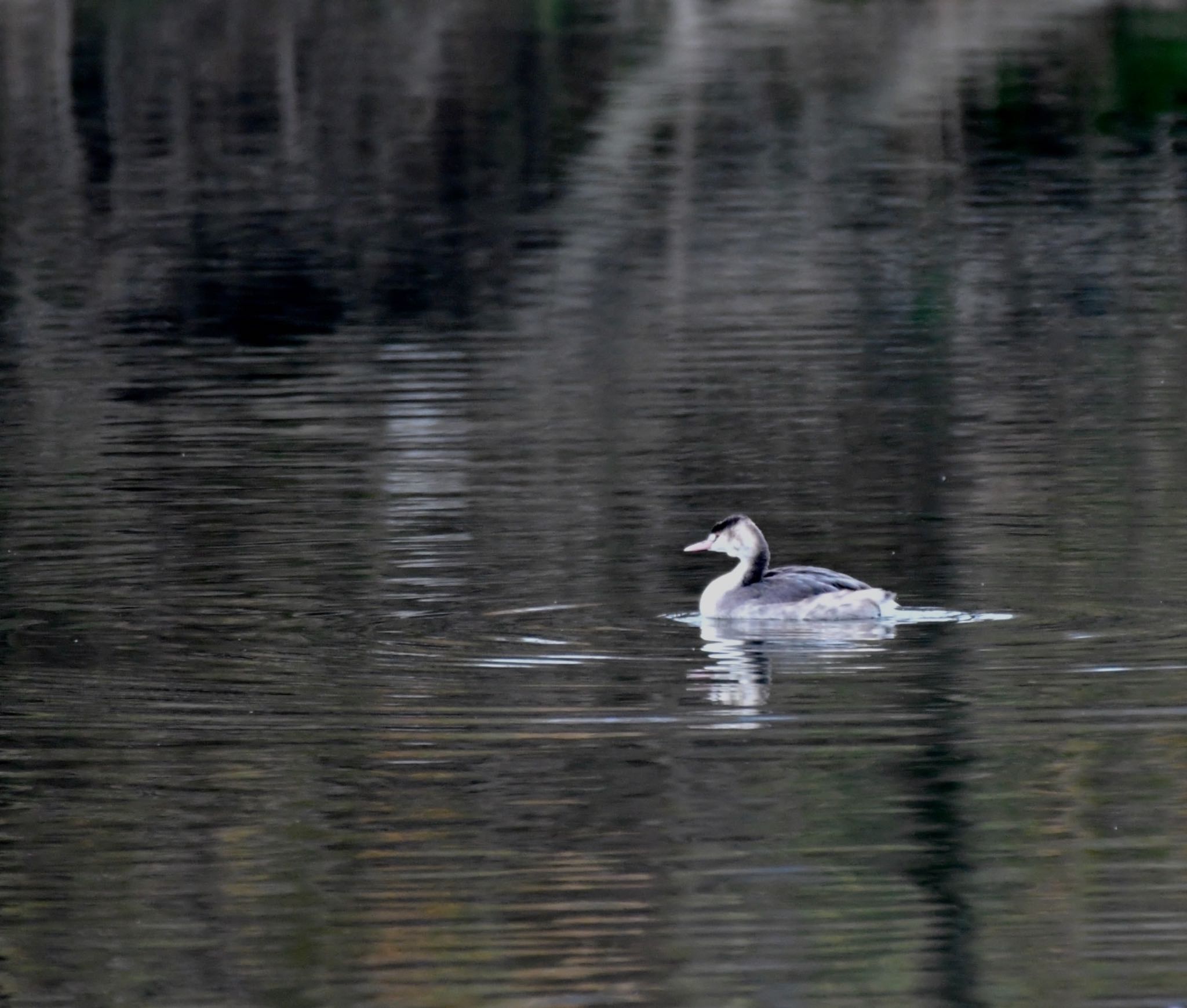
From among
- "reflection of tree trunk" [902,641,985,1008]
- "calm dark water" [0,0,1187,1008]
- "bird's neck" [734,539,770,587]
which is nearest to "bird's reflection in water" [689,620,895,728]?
"calm dark water" [0,0,1187,1008]

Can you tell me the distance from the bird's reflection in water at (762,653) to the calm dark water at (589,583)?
32 mm

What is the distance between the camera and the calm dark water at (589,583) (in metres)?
8.39

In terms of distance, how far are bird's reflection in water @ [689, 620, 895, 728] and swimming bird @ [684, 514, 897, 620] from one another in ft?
0.19

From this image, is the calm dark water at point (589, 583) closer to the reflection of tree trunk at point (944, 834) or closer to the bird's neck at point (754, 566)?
the reflection of tree trunk at point (944, 834)

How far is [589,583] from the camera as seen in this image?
43.4 feet

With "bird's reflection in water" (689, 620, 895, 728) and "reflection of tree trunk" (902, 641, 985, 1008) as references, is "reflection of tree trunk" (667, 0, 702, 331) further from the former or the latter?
"reflection of tree trunk" (902, 641, 985, 1008)

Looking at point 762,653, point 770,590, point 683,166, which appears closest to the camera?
point 762,653

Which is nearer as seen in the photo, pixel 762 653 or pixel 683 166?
pixel 762 653

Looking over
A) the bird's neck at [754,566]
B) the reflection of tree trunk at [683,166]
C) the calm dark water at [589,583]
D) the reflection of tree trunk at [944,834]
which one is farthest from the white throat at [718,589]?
the reflection of tree trunk at [683,166]

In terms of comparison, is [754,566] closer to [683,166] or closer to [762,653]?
[762,653]

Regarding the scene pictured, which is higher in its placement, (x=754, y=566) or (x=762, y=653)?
(x=754, y=566)

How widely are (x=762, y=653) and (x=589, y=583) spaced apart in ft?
4.76

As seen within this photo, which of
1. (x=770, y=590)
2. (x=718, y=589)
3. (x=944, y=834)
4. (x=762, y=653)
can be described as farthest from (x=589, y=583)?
(x=944, y=834)

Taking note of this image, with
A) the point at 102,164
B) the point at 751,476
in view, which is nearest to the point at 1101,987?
the point at 751,476
